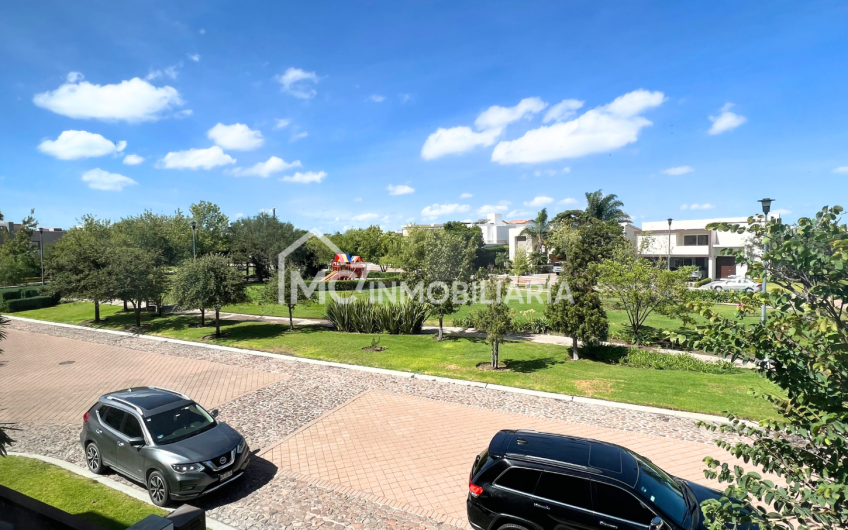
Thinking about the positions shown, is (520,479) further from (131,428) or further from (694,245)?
(694,245)

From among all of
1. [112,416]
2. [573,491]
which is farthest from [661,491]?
[112,416]

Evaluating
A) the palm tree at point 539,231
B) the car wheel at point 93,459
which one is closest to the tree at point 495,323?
the car wheel at point 93,459

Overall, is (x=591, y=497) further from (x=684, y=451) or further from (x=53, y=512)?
(x=53, y=512)

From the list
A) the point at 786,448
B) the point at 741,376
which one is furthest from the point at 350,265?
the point at 786,448

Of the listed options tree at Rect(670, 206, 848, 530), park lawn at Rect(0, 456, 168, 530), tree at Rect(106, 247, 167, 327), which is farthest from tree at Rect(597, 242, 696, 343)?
tree at Rect(106, 247, 167, 327)

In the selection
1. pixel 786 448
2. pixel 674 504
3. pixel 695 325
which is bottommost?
pixel 674 504

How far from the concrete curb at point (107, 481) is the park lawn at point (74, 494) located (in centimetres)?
9

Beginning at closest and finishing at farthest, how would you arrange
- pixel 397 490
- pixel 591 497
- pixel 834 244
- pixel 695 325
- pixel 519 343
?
pixel 834 244 → pixel 695 325 → pixel 591 497 → pixel 397 490 → pixel 519 343

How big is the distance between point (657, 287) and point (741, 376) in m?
4.48

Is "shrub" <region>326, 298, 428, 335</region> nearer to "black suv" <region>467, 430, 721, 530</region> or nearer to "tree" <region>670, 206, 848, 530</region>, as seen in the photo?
"black suv" <region>467, 430, 721, 530</region>

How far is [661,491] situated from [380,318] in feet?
56.6

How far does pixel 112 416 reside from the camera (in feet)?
25.8

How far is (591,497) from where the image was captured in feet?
17.1

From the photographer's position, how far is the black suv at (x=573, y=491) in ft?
16.6
